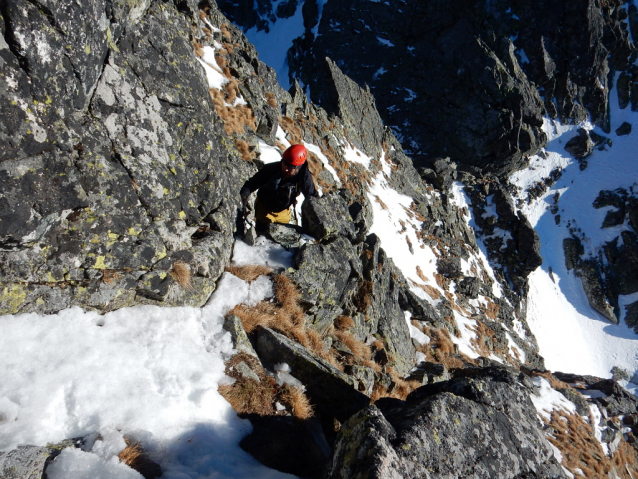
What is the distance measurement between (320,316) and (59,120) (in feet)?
19.4

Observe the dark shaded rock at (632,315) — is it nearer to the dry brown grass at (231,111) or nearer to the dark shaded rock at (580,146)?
the dark shaded rock at (580,146)

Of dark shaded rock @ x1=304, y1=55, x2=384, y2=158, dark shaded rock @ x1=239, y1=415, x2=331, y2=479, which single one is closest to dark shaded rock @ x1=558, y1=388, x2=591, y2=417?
dark shaded rock @ x1=239, y1=415, x2=331, y2=479

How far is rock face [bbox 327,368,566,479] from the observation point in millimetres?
3368

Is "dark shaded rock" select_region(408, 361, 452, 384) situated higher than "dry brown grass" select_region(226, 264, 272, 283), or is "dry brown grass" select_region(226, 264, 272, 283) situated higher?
"dry brown grass" select_region(226, 264, 272, 283)

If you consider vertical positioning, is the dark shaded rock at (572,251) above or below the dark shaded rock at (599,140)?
below

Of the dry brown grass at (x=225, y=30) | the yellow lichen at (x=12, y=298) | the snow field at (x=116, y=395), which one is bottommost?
the snow field at (x=116, y=395)

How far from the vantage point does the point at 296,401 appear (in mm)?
4914

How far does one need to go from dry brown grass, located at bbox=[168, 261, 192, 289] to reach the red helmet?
11.7 ft

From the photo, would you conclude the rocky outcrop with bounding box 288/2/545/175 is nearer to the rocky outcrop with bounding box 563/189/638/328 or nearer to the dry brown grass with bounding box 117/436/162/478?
the rocky outcrop with bounding box 563/189/638/328

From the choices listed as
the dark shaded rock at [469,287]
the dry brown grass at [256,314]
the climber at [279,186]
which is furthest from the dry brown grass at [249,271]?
the dark shaded rock at [469,287]

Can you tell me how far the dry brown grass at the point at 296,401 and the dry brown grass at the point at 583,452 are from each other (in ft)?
44.7

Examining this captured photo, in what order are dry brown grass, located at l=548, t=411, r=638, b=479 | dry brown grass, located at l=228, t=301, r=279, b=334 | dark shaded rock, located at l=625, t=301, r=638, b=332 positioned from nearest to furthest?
1. dry brown grass, located at l=228, t=301, r=279, b=334
2. dry brown grass, located at l=548, t=411, r=638, b=479
3. dark shaded rock, located at l=625, t=301, r=638, b=332

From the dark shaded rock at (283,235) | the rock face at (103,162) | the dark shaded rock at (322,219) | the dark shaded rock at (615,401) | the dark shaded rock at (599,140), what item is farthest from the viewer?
the dark shaded rock at (599,140)

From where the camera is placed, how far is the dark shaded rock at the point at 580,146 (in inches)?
2280
